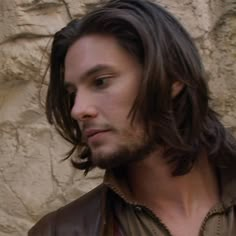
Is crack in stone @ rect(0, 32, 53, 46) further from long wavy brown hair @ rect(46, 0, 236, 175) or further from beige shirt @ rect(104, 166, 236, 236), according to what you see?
beige shirt @ rect(104, 166, 236, 236)

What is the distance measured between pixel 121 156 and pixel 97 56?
172mm

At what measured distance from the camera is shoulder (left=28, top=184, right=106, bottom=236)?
119 cm

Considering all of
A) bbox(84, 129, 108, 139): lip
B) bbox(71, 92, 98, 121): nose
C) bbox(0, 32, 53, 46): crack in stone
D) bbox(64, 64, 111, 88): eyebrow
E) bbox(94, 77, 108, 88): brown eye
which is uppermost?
bbox(64, 64, 111, 88): eyebrow

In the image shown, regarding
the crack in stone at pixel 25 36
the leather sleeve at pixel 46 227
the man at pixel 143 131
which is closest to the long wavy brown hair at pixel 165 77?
the man at pixel 143 131

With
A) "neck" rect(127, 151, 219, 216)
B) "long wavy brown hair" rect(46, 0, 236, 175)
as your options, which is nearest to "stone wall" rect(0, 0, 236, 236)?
"long wavy brown hair" rect(46, 0, 236, 175)

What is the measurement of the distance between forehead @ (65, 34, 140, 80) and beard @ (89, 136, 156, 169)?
A: 0.43ft

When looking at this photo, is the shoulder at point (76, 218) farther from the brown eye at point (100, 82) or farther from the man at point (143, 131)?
the brown eye at point (100, 82)

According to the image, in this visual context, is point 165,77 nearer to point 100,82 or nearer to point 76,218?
point 100,82

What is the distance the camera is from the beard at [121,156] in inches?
44.4

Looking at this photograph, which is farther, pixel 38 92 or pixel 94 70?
pixel 38 92

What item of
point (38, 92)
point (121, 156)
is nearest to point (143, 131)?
point (121, 156)

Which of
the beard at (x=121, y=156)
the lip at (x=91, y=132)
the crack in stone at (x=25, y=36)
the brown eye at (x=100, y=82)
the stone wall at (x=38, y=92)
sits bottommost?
the stone wall at (x=38, y=92)

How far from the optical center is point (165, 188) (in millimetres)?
1190

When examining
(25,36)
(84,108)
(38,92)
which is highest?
(84,108)
